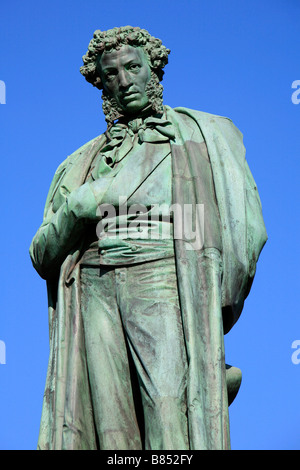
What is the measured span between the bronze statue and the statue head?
13 mm

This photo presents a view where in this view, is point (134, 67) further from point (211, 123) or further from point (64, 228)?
point (64, 228)

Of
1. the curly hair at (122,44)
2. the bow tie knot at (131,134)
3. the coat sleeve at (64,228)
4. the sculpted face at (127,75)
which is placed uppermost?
the curly hair at (122,44)

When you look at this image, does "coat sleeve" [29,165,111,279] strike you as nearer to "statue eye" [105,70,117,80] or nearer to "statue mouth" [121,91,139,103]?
"statue mouth" [121,91,139,103]

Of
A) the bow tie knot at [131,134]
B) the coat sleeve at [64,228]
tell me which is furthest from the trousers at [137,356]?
the bow tie knot at [131,134]

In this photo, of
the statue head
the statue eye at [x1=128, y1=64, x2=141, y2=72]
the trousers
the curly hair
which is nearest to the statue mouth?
the statue head

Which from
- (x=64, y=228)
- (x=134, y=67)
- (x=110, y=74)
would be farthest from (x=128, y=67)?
(x=64, y=228)

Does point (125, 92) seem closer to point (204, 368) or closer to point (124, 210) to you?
point (124, 210)

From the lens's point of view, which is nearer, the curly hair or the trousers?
the trousers

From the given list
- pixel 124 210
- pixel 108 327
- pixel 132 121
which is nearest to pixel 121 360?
pixel 108 327

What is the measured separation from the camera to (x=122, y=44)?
14.1 m

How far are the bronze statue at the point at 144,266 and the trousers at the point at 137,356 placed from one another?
1 centimetres

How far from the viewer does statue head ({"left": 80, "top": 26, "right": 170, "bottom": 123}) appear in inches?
551

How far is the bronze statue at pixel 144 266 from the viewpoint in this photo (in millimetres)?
12719

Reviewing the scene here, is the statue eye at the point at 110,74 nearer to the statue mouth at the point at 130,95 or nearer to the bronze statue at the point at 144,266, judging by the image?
the bronze statue at the point at 144,266
